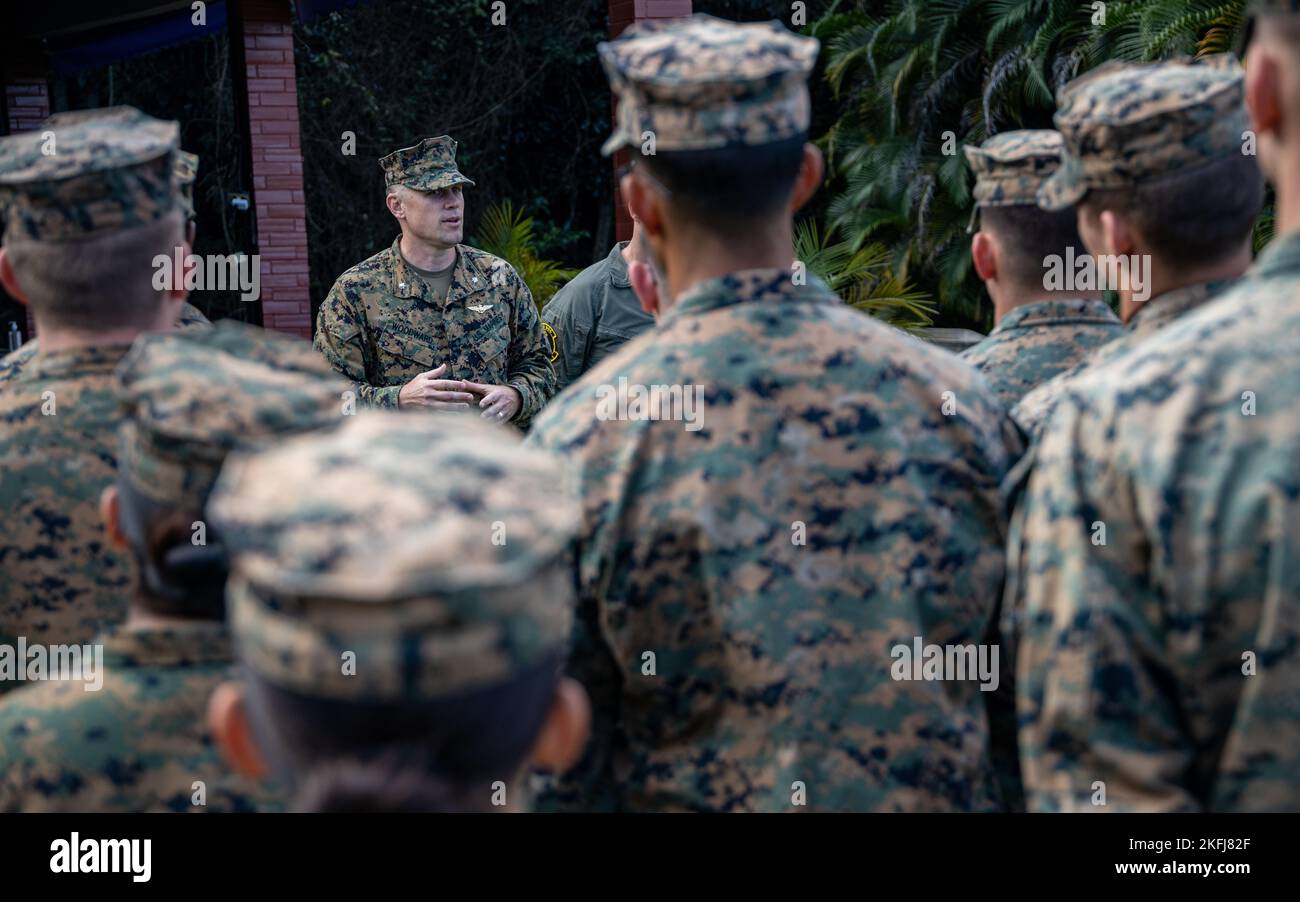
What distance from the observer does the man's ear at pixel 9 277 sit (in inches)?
117

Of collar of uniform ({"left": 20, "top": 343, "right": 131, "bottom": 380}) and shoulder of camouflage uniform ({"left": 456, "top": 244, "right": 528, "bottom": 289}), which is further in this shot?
shoulder of camouflage uniform ({"left": 456, "top": 244, "right": 528, "bottom": 289})

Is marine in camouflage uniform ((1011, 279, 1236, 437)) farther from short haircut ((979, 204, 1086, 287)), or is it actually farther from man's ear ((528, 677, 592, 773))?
man's ear ((528, 677, 592, 773))

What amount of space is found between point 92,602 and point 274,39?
7.74 meters

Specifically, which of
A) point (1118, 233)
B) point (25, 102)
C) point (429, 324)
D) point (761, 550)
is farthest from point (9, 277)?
point (25, 102)

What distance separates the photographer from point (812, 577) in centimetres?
241

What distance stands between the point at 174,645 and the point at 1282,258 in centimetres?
148

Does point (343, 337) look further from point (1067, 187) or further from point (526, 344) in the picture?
point (1067, 187)

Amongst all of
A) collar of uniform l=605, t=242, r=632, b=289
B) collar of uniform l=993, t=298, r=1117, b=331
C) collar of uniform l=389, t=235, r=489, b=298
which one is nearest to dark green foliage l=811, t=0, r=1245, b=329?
collar of uniform l=605, t=242, r=632, b=289

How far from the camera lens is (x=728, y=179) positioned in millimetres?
2457

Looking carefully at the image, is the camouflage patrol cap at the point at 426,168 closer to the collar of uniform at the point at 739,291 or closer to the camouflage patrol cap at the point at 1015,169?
the camouflage patrol cap at the point at 1015,169

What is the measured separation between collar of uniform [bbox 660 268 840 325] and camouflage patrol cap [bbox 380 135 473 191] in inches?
153

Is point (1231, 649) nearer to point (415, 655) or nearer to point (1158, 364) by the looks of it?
point (1158, 364)

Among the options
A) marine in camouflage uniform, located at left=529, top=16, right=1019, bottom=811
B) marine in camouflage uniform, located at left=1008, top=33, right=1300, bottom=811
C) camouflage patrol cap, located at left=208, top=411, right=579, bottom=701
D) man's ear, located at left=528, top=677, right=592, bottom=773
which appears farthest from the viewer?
marine in camouflage uniform, located at left=529, top=16, right=1019, bottom=811

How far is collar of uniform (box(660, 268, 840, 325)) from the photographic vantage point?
8.16ft
